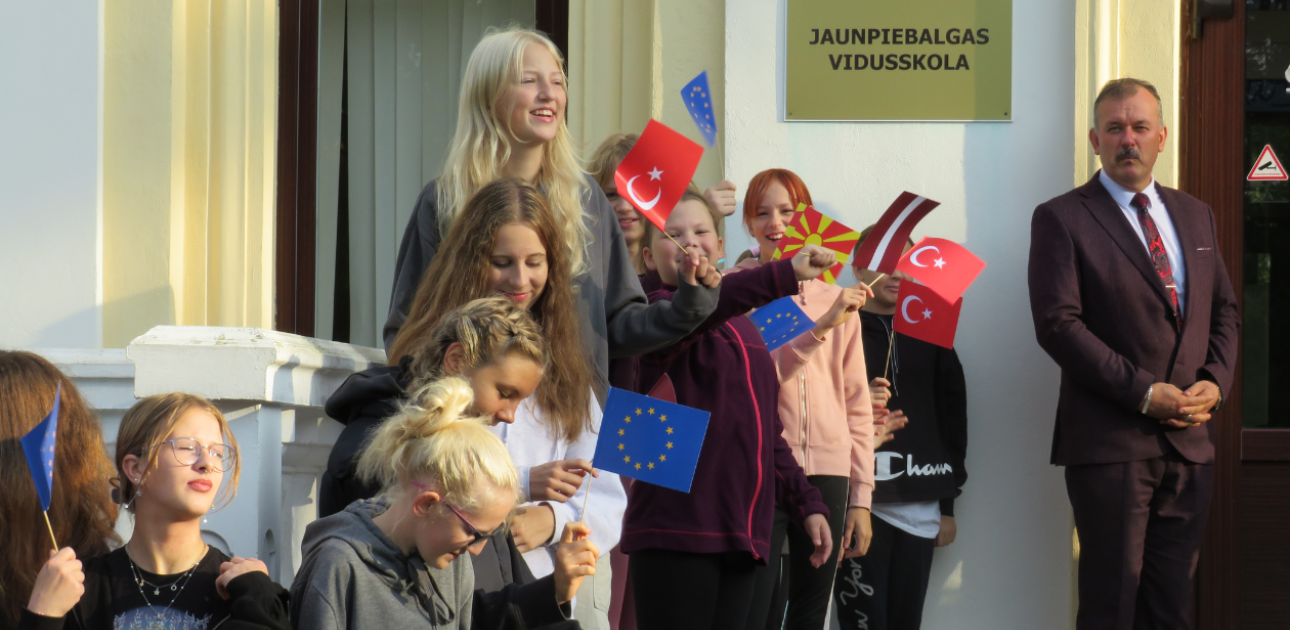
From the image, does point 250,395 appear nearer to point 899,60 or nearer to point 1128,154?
point 899,60

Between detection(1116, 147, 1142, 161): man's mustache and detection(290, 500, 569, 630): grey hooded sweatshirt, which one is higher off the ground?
detection(1116, 147, 1142, 161): man's mustache

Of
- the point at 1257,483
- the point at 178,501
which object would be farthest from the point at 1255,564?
the point at 178,501

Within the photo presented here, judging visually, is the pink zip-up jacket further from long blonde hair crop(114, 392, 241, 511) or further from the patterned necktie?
long blonde hair crop(114, 392, 241, 511)

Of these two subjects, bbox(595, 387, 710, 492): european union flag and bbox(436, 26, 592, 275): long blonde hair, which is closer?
bbox(595, 387, 710, 492): european union flag

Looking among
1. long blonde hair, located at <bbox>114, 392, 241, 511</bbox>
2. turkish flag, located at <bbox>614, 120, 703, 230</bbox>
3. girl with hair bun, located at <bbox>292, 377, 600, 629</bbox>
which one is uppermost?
turkish flag, located at <bbox>614, 120, 703, 230</bbox>

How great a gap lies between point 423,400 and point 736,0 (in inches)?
113

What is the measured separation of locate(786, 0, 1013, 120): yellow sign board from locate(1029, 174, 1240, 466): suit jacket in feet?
1.94

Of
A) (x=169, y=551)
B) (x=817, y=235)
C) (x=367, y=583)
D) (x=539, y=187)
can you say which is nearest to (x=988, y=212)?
(x=817, y=235)

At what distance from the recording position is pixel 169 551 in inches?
88.4

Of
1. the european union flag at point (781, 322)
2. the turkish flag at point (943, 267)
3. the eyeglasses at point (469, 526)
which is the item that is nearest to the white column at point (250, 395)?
the eyeglasses at point (469, 526)

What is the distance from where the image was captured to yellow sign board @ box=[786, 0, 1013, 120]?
472 centimetres

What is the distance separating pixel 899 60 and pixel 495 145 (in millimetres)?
2074

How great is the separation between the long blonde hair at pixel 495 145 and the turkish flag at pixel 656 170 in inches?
9.4

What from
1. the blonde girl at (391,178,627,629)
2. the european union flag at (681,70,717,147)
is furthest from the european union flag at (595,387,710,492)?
the european union flag at (681,70,717,147)
